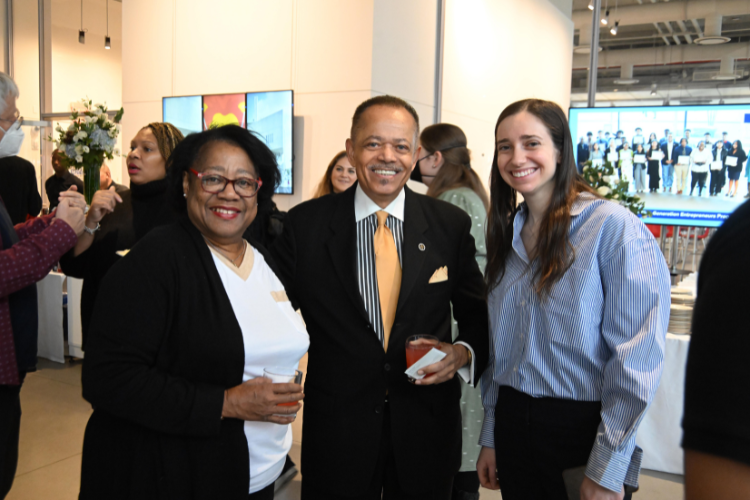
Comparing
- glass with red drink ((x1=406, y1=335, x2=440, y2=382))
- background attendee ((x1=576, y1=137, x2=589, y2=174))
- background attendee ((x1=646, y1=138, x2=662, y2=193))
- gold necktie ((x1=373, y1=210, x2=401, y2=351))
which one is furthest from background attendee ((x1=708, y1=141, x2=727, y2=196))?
glass with red drink ((x1=406, y1=335, x2=440, y2=382))

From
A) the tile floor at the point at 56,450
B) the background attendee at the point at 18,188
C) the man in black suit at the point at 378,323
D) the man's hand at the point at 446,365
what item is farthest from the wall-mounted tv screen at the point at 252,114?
the man's hand at the point at 446,365

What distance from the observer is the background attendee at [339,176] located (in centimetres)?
430

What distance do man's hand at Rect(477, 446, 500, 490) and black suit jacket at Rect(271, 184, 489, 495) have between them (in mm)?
94

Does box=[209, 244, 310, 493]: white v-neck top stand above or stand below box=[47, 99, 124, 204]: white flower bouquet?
below

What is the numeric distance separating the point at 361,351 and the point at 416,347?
19cm

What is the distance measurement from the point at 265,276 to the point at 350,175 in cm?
280

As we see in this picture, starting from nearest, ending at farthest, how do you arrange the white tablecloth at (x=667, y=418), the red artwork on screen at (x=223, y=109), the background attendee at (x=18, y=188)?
the white tablecloth at (x=667, y=418) → the background attendee at (x=18, y=188) → the red artwork on screen at (x=223, y=109)

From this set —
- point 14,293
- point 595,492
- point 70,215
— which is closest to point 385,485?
point 595,492

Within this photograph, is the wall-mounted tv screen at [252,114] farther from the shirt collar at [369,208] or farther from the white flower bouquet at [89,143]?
the shirt collar at [369,208]

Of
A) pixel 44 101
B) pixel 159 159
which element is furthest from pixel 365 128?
pixel 44 101

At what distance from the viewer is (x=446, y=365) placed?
161cm

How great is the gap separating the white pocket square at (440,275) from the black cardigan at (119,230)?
4.15ft

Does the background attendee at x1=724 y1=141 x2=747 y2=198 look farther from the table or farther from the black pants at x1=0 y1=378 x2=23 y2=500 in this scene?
the table

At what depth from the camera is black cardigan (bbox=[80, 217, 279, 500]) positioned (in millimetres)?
1276
